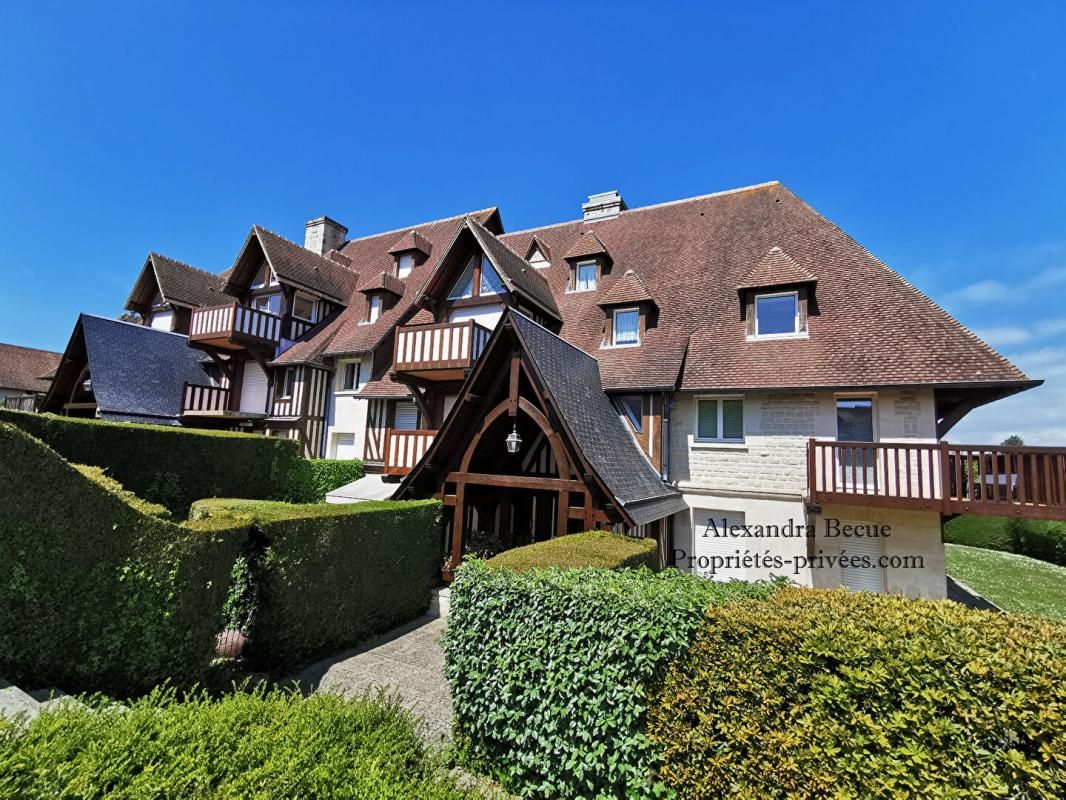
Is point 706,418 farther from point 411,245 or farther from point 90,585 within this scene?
point 411,245

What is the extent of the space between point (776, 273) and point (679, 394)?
453cm

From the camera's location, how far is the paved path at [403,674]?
6.75m

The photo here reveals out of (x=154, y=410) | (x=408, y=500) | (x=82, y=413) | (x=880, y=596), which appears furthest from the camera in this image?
(x=82, y=413)

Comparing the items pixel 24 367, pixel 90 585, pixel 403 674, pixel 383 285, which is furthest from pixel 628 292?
pixel 24 367

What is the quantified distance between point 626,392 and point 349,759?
11.5 meters

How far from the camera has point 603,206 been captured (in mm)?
22188

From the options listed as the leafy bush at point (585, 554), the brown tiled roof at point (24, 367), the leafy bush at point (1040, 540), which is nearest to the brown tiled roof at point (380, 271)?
the leafy bush at point (585, 554)

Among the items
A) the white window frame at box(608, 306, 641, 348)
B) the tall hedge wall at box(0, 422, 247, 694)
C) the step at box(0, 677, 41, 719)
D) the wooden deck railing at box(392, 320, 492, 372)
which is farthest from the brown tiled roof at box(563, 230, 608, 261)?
the step at box(0, 677, 41, 719)

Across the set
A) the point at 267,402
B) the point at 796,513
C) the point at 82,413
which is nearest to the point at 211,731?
the point at 796,513

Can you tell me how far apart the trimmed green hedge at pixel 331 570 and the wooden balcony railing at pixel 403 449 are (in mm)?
4556

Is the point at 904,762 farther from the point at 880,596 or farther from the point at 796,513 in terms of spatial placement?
the point at 796,513

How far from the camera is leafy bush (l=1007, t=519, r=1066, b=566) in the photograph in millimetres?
25406

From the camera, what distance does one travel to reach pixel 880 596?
503 cm

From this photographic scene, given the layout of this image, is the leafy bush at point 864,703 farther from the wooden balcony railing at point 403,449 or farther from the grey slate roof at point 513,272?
the grey slate roof at point 513,272
